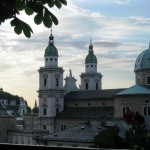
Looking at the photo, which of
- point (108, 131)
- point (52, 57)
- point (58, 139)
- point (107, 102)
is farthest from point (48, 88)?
point (108, 131)

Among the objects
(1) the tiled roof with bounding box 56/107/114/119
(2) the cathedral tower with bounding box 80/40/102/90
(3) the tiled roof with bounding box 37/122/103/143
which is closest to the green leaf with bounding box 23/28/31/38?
(3) the tiled roof with bounding box 37/122/103/143

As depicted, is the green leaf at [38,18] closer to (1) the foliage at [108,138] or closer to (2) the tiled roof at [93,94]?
(1) the foliage at [108,138]

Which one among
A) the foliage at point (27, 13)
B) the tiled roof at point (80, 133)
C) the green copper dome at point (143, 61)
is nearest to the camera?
the foliage at point (27, 13)

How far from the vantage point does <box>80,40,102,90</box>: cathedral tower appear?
6669cm

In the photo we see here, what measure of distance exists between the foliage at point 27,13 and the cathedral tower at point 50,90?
55012 mm

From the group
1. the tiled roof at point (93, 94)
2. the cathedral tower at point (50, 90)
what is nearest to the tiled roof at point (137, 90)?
the tiled roof at point (93, 94)

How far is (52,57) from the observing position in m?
60.5

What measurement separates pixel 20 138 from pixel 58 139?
25.7 metres

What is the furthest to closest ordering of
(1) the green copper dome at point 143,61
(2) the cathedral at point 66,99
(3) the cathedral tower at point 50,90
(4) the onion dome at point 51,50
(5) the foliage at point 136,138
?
(4) the onion dome at point 51,50
(3) the cathedral tower at point 50,90
(1) the green copper dome at point 143,61
(2) the cathedral at point 66,99
(5) the foliage at point 136,138

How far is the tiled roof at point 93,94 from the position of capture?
2273 inches

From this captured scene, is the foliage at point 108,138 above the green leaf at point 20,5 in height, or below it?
below

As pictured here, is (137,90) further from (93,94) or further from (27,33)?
(27,33)

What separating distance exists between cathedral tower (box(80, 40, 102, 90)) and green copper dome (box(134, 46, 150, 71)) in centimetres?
1008

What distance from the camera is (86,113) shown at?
56438 millimetres
